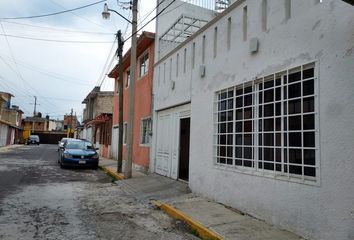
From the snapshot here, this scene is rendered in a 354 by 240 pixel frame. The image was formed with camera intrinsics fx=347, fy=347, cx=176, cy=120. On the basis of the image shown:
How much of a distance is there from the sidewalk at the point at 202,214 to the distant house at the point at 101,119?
49.0 ft

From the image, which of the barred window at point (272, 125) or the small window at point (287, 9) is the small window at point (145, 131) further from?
the small window at point (287, 9)

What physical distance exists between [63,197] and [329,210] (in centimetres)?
719

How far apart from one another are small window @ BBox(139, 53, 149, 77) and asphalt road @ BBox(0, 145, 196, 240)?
6637mm

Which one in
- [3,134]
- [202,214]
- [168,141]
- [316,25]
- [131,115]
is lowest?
[202,214]

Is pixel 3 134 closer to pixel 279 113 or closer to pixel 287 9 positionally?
pixel 279 113

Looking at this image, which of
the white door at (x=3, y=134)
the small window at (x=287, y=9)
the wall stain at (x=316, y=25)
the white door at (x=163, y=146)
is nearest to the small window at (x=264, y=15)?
the small window at (x=287, y=9)

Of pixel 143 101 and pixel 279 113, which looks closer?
pixel 279 113

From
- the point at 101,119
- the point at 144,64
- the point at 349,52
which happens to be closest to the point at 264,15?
the point at 349,52

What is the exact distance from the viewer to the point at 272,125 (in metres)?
6.81

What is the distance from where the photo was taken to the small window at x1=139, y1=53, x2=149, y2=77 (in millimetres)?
16497

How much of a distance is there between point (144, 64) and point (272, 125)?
36.5 ft

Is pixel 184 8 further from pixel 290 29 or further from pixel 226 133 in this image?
pixel 290 29

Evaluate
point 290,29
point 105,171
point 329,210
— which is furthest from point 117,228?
point 105,171

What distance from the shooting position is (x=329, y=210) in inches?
203
